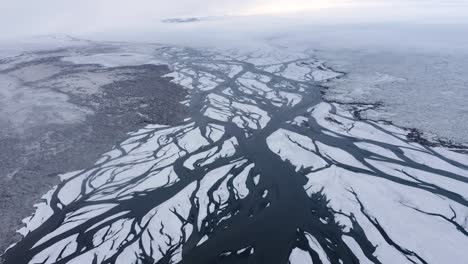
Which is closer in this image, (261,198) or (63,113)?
(261,198)

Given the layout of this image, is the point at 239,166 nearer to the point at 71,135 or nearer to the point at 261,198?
the point at 261,198

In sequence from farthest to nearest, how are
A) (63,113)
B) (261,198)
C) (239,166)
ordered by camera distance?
(63,113) < (239,166) < (261,198)

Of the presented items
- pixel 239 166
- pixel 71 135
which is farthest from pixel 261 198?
pixel 71 135

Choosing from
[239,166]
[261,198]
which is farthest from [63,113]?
[261,198]

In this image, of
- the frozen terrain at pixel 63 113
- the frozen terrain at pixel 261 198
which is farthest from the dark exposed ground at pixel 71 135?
the frozen terrain at pixel 261 198

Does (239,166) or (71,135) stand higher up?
(71,135)

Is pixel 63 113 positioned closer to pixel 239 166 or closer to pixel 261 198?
pixel 239 166

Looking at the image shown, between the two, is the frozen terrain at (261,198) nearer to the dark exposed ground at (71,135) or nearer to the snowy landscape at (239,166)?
the snowy landscape at (239,166)

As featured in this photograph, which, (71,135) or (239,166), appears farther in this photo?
(71,135)

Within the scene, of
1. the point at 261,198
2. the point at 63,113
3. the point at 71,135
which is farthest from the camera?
the point at 63,113
